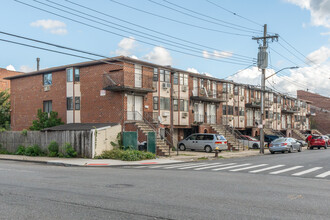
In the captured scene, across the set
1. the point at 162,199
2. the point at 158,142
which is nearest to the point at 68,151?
the point at 158,142

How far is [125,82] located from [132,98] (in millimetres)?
2000

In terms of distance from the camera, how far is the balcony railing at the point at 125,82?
1142 inches

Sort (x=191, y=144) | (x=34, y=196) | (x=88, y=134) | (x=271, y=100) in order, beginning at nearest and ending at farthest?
1. (x=34, y=196)
2. (x=88, y=134)
3. (x=191, y=144)
4. (x=271, y=100)

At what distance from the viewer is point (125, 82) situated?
95.7 ft

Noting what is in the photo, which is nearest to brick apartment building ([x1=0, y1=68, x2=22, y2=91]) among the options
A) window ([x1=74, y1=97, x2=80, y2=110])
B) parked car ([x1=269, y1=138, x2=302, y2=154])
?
window ([x1=74, y1=97, x2=80, y2=110])

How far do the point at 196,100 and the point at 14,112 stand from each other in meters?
20.0

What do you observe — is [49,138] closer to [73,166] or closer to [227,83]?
[73,166]

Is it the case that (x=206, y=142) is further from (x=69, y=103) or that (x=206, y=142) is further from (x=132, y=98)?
(x=69, y=103)

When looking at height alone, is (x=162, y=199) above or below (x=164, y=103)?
below

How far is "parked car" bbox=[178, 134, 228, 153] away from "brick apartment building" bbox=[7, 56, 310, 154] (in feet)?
6.75

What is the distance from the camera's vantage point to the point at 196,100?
39500 millimetres

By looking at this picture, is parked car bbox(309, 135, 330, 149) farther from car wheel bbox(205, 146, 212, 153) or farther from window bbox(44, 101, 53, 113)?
window bbox(44, 101, 53, 113)

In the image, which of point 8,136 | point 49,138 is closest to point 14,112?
point 8,136

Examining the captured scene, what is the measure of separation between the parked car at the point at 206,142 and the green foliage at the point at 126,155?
30.6ft
